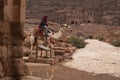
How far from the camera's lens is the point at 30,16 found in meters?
135

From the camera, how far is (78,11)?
402ft

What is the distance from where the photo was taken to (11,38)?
31.7 ft

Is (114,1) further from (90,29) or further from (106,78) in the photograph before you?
(106,78)

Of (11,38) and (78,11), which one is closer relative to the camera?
(11,38)

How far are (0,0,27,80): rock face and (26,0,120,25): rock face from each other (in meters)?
105

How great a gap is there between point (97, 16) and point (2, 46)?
11239cm

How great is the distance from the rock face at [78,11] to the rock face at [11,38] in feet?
343

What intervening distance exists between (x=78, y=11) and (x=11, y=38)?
372 feet

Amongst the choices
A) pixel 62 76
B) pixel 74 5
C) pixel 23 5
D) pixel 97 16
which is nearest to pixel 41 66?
pixel 62 76

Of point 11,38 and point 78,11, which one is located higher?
point 11,38

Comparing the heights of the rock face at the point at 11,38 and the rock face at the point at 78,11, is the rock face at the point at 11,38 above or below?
above

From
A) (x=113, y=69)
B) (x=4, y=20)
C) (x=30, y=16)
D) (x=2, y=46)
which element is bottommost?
(x=30, y=16)

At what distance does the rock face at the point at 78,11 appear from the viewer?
118 metres

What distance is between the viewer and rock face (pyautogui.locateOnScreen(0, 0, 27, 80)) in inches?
376
